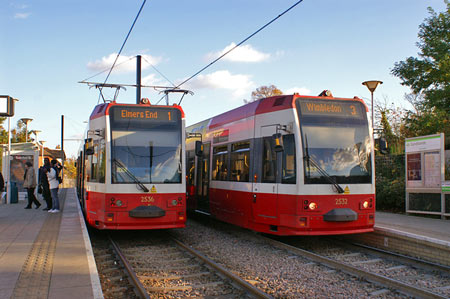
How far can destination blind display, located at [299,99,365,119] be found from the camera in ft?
32.5

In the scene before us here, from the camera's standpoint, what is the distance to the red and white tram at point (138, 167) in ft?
34.0

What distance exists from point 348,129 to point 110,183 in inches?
211

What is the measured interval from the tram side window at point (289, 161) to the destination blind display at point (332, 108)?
25.7 inches

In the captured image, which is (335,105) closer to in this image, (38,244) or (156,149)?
(156,149)

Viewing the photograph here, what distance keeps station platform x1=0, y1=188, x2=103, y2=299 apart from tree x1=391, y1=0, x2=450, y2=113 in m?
17.0

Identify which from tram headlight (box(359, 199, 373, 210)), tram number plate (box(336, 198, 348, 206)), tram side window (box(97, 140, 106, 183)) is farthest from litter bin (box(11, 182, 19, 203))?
tram headlight (box(359, 199, 373, 210))

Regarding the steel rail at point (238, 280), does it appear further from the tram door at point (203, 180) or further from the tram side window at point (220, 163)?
the tram door at point (203, 180)

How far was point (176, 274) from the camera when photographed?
25.8ft

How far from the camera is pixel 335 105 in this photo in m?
10.2

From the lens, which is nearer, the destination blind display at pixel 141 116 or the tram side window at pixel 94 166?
the destination blind display at pixel 141 116

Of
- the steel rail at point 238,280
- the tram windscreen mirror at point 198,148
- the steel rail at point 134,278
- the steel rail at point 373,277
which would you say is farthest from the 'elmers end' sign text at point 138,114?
the steel rail at point 373,277

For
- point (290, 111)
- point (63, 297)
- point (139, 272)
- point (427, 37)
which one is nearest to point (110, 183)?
point (139, 272)

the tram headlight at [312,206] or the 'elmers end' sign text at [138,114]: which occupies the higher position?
the 'elmers end' sign text at [138,114]

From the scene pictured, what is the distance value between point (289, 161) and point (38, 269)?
5.22m
